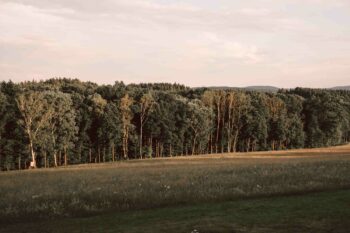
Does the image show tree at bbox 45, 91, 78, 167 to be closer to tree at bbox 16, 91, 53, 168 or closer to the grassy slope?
tree at bbox 16, 91, 53, 168

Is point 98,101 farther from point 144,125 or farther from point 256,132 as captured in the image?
point 256,132

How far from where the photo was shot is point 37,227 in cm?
1688

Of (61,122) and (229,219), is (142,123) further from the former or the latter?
A: (229,219)

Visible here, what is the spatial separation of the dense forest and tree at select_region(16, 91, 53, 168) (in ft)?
0.57

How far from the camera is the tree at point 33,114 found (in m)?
72.2

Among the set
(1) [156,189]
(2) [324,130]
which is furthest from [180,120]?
(1) [156,189]

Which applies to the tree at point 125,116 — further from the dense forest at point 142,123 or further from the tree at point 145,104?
the tree at point 145,104

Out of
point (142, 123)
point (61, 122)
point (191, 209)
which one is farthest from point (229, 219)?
point (142, 123)

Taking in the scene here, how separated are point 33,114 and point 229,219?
2453 inches

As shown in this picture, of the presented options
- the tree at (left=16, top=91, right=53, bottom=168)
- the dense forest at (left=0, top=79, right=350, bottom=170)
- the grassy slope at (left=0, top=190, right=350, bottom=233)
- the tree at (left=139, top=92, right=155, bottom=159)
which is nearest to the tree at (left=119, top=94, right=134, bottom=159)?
the dense forest at (left=0, top=79, right=350, bottom=170)

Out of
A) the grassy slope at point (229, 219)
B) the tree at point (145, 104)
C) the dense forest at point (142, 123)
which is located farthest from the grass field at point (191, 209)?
the tree at point (145, 104)

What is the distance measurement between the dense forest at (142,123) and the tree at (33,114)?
17 cm

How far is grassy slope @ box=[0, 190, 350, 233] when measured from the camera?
48.7ft

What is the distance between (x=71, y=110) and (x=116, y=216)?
67904 millimetres
